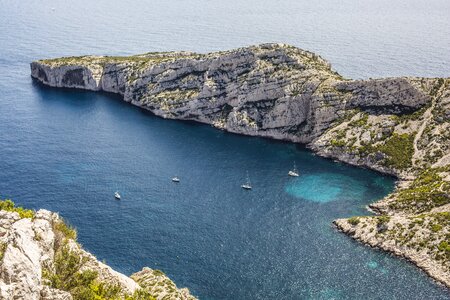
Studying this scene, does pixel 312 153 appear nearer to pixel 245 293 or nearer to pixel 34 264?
pixel 245 293

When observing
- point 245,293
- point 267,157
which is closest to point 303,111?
point 267,157

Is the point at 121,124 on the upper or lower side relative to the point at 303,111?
lower

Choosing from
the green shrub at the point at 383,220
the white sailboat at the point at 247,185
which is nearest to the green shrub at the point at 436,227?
the green shrub at the point at 383,220

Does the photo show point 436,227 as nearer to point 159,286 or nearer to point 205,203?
point 205,203

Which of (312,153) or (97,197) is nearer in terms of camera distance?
(97,197)

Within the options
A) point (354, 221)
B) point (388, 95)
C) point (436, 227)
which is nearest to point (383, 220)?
point (354, 221)

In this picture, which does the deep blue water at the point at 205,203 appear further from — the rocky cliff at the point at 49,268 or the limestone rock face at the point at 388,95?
the limestone rock face at the point at 388,95
